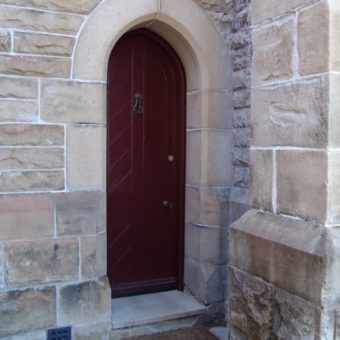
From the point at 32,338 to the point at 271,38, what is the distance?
272 cm

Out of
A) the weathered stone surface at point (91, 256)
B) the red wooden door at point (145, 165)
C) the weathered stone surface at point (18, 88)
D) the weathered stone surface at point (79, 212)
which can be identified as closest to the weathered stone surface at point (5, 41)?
the weathered stone surface at point (18, 88)

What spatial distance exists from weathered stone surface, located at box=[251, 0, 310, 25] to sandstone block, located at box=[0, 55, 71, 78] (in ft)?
5.49

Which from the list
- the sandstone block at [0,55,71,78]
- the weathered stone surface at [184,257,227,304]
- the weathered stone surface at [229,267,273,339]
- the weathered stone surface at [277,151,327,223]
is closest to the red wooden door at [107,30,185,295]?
the weathered stone surface at [184,257,227,304]

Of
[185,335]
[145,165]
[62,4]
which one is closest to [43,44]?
[62,4]

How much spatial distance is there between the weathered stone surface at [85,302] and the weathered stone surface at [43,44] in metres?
1.79

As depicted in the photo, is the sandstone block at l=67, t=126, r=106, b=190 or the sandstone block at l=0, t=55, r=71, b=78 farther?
the sandstone block at l=67, t=126, r=106, b=190

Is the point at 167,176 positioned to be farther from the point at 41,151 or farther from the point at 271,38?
the point at 271,38

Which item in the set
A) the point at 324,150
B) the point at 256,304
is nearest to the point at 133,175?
the point at 256,304

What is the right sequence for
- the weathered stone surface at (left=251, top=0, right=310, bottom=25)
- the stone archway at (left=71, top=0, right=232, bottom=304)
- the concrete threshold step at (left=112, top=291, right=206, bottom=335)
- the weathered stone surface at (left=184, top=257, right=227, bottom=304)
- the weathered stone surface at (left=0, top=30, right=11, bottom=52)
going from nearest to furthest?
the weathered stone surface at (left=251, top=0, right=310, bottom=25), the weathered stone surface at (left=0, top=30, right=11, bottom=52), the concrete threshold step at (left=112, top=291, right=206, bottom=335), the stone archway at (left=71, top=0, right=232, bottom=304), the weathered stone surface at (left=184, top=257, right=227, bottom=304)

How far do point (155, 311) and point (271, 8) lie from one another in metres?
2.74

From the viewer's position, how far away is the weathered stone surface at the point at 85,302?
3.45m

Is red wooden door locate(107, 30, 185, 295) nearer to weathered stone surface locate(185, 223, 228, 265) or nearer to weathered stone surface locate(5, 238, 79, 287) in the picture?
weathered stone surface locate(185, 223, 228, 265)

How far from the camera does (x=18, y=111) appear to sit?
3279mm

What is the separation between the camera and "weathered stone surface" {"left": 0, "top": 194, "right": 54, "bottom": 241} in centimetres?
328
